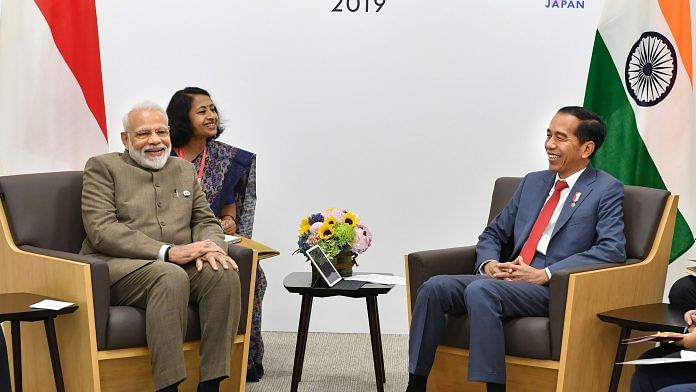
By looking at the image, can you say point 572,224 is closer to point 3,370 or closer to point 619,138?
point 619,138

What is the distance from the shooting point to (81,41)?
5.38m

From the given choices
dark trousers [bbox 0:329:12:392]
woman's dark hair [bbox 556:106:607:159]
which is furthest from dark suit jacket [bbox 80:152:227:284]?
woman's dark hair [bbox 556:106:607:159]

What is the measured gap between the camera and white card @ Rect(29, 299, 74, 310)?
12.2ft

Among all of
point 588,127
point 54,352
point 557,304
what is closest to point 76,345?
point 54,352

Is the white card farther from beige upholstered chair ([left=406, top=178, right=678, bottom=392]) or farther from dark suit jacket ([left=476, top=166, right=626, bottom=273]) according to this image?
dark suit jacket ([left=476, top=166, right=626, bottom=273])

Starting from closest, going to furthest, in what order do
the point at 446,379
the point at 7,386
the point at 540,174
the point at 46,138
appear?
the point at 7,386
the point at 446,379
the point at 540,174
the point at 46,138

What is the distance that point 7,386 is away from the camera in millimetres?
3635

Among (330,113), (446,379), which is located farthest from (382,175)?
(446,379)

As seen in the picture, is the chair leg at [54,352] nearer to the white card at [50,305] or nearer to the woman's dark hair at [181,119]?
the white card at [50,305]

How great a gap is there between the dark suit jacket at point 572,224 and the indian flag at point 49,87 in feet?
7.16

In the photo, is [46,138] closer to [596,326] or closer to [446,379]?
[446,379]

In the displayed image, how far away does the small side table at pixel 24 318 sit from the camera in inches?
143

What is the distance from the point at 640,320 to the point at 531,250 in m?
0.76

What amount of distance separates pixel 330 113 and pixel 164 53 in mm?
997
